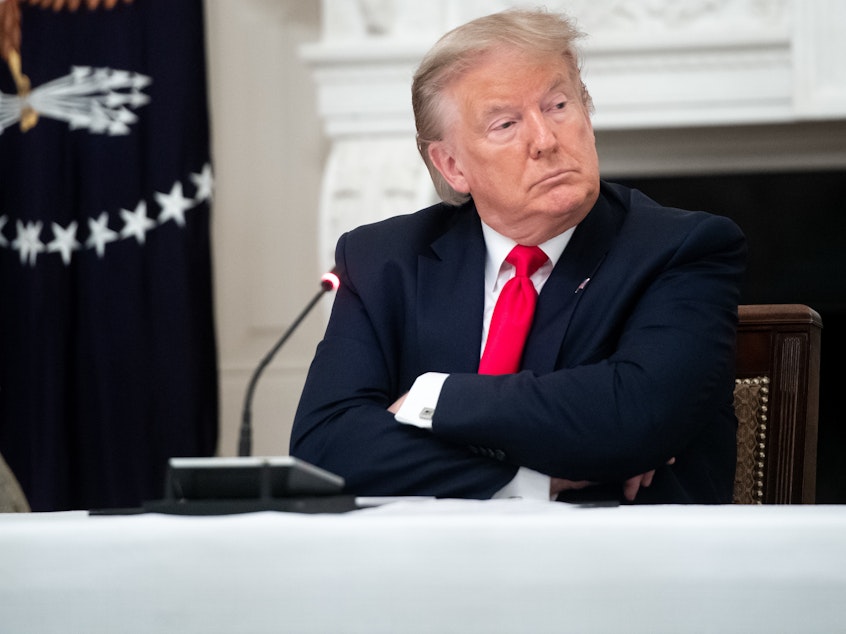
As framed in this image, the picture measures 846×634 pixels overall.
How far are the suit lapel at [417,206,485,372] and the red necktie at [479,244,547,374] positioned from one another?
32mm

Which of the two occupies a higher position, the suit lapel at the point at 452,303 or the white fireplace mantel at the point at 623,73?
the white fireplace mantel at the point at 623,73

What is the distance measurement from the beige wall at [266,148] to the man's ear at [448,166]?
232 centimetres

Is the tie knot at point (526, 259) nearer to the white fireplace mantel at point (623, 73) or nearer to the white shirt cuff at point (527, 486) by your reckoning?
the white shirt cuff at point (527, 486)

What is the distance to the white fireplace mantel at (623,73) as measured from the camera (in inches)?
142

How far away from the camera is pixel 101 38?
402 cm

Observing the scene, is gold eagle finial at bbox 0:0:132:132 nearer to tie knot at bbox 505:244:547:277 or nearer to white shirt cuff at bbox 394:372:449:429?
tie knot at bbox 505:244:547:277

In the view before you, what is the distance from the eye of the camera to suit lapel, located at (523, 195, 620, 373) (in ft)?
5.82

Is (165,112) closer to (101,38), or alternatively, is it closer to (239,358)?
(101,38)

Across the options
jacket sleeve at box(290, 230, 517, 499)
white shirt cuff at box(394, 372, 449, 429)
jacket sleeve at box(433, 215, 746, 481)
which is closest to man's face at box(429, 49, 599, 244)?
jacket sleeve at box(433, 215, 746, 481)

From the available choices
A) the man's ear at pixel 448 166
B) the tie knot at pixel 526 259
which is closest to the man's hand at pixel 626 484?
the tie knot at pixel 526 259

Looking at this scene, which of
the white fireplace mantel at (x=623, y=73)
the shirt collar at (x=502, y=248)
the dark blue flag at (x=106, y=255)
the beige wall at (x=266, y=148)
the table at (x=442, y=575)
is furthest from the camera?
the beige wall at (x=266, y=148)

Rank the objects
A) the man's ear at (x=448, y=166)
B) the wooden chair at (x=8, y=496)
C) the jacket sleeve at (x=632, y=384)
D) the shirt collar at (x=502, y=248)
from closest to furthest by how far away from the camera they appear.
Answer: the jacket sleeve at (x=632, y=384)
the shirt collar at (x=502, y=248)
the man's ear at (x=448, y=166)
the wooden chair at (x=8, y=496)

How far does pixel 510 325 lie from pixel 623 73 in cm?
214

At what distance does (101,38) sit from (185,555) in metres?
3.38
